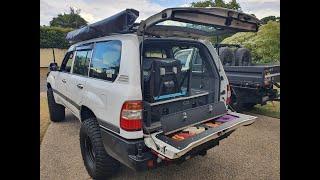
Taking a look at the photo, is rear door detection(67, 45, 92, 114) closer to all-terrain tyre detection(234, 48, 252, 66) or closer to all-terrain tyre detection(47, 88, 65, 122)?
all-terrain tyre detection(47, 88, 65, 122)

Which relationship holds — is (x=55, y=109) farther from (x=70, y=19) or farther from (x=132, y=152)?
(x=70, y=19)

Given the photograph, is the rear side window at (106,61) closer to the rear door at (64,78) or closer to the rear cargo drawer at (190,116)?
the rear cargo drawer at (190,116)

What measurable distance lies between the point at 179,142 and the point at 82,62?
2.26 m

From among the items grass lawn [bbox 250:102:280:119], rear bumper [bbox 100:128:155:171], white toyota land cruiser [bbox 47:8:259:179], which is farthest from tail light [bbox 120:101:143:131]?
grass lawn [bbox 250:102:280:119]

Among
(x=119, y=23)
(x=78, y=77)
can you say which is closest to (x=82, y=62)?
(x=78, y=77)

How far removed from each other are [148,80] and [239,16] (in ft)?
4.36

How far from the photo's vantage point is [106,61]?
3.36m

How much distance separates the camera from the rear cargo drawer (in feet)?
9.55

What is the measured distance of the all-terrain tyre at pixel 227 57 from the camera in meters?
7.61

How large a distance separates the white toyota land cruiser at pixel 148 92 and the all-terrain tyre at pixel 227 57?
3.47 m

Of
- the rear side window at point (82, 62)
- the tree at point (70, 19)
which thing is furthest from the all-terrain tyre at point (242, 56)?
the tree at point (70, 19)
